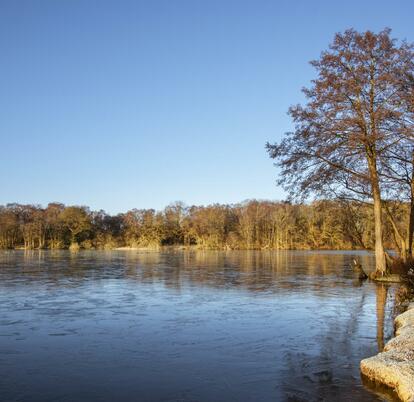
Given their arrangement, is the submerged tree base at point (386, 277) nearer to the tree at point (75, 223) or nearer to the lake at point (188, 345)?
the lake at point (188, 345)

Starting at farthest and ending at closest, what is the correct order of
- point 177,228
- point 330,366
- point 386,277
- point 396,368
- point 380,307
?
point 177,228
point 386,277
point 380,307
point 330,366
point 396,368

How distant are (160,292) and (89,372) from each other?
1120cm

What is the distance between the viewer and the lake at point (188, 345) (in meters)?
7.15

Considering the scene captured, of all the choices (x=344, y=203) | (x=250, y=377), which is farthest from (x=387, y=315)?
(x=344, y=203)

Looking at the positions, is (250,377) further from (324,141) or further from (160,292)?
(324,141)

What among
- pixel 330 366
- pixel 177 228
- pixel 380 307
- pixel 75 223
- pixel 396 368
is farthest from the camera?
pixel 177 228

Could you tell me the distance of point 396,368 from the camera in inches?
281

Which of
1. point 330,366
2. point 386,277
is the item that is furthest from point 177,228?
point 330,366

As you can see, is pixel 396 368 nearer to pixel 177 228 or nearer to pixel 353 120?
pixel 353 120

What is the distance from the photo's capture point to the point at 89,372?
8062mm

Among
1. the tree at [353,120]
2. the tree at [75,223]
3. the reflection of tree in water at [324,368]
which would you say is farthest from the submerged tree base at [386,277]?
the tree at [75,223]

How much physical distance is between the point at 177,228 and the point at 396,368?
109 meters

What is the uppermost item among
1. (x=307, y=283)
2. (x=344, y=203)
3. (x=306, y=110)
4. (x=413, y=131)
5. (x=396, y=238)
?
(x=306, y=110)

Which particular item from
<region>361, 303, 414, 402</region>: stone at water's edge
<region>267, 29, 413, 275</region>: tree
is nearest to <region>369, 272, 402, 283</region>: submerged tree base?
<region>267, 29, 413, 275</region>: tree
